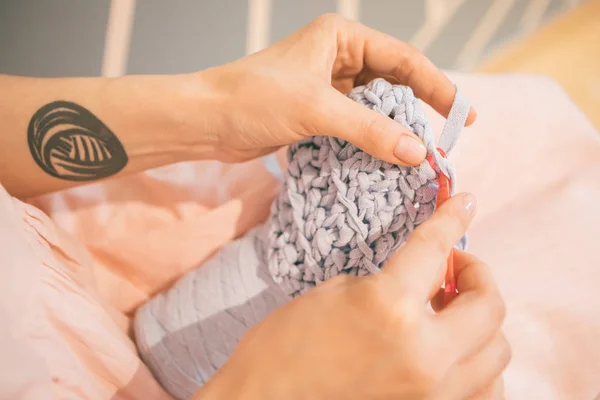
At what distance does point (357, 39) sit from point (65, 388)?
502 millimetres

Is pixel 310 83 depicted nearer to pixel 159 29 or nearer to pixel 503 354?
pixel 503 354

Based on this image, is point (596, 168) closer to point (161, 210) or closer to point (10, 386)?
point (161, 210)

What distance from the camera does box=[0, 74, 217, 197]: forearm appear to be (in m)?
0.55

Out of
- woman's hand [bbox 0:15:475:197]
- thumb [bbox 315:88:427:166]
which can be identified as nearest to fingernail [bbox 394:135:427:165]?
thumb [bbox 315:88:427:166]

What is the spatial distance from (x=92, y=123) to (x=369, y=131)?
37cm

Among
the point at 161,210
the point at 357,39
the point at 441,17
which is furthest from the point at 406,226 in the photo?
the point at 441,17

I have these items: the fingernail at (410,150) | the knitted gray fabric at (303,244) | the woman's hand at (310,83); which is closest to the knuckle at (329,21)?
the woman's hand at (310,83)

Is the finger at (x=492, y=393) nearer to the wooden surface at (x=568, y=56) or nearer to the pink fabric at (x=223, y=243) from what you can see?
the pink fabric at (x=223, y=243)

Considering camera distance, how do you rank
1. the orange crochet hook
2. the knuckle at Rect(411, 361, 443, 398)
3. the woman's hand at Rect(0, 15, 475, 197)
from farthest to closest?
1. the woman's hand at Rect(0, 15, 475, 197)
2. the orange crochet hook
3. the knuckle at Rect(411, 361, 443, 398)

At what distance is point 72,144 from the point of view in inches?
23.0

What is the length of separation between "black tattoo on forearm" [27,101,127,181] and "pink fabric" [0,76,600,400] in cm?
5

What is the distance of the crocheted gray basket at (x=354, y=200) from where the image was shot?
43cm

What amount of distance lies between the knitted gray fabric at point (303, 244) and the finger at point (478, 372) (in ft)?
0.43

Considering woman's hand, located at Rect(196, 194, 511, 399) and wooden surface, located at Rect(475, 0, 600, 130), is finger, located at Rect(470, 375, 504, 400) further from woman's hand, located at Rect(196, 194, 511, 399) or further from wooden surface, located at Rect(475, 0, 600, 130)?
wooden surface, located at Rect(475, 0, 600, 130)
